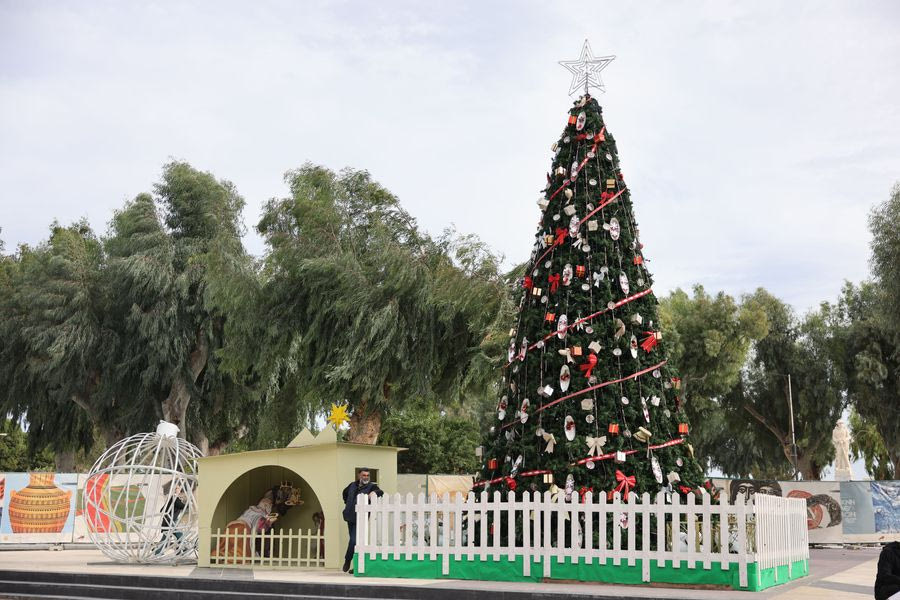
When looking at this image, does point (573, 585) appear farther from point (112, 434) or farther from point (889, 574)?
point (112, 434)

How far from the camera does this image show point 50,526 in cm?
2392

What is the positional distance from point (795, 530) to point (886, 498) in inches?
633

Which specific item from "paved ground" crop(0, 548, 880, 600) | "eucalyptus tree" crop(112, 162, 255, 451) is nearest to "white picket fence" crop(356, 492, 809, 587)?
"paved ground" crop(0, 548, 880, 600)

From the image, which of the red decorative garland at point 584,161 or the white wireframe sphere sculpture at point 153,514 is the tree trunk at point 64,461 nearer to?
the white wireframe sphere sculpture at point 153,514

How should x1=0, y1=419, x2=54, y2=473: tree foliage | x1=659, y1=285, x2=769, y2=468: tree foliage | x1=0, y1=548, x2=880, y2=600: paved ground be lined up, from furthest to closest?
1. x1=0, y1=419, x2=54, y2=473: tree foliage
2. x1=659, y1=285, x2=769, y2=468: tree foliage
3. x1=0, y1=548, x2=880, y2=600: paved ground

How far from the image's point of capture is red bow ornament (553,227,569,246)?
478 inches

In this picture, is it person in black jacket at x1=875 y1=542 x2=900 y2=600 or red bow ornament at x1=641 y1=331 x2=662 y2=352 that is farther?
red bow ornament at x1=641 y1=331 x2=662 y2=352

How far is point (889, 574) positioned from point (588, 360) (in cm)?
508

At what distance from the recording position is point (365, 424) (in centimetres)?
2512

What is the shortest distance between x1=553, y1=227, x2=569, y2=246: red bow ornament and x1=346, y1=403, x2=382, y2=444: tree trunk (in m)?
13.5

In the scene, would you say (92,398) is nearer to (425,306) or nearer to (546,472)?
(425,306)

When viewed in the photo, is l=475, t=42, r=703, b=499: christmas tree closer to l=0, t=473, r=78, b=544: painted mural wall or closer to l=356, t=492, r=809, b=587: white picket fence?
l=356, t=492, r=809, b=587: white picket fence

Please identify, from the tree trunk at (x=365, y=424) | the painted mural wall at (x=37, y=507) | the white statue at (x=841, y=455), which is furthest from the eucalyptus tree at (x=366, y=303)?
the white statue at (x=841, y=455)

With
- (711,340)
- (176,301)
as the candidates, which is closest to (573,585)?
(176,301)
